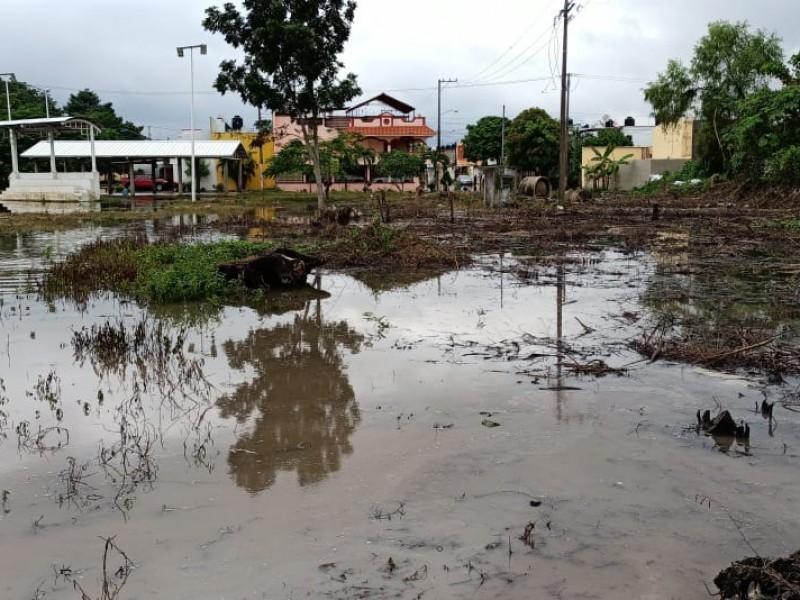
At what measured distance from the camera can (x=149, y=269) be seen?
468 inches

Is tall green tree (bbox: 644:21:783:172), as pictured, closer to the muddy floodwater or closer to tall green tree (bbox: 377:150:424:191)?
tall green tree (bbox: 377:150:424:191)

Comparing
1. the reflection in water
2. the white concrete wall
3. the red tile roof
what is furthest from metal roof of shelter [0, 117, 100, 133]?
the reflection in water

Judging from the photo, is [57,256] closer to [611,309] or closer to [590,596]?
[611,309]

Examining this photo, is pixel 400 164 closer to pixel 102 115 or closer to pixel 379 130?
pixel 379 130

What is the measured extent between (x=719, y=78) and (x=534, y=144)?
14807mm

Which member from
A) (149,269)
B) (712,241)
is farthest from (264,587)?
(712,241)

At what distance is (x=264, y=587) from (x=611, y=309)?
23.4ft

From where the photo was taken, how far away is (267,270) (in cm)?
1122

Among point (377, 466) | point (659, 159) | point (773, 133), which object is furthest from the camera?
point (659, 159)

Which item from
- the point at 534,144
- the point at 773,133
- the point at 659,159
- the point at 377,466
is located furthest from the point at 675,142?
the point at 377,466

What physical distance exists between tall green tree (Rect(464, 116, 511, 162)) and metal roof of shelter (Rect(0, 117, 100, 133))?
128ft

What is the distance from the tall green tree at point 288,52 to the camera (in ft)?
80.7

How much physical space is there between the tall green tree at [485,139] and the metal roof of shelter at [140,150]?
27.7 meters

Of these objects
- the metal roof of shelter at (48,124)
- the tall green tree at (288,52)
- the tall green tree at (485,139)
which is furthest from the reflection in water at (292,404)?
the tall green tree at (485,139)
